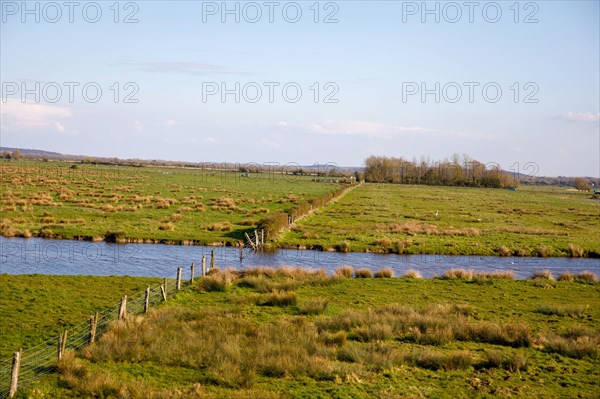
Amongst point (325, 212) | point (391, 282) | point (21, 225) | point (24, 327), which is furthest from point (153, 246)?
point (325, 212)

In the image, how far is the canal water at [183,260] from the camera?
32156 mm

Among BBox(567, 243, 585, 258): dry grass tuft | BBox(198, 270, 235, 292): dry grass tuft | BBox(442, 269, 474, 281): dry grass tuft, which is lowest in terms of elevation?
BBox(567, 243, 585, 258): dry grass tuft

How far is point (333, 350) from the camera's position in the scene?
56.2 ft

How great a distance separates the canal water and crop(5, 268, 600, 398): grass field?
7520mm

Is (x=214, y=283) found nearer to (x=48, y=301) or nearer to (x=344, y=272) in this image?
(x=48, y=301)

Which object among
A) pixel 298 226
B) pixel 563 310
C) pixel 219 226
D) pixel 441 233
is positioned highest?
pixel 219 226

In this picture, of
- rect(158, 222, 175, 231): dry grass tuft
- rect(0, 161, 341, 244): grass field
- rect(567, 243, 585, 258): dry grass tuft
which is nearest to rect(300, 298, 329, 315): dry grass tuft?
rect(0, 161, 341, 244): grass field

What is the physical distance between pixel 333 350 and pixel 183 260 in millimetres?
20402

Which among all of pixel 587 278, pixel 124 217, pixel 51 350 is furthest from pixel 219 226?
pixel 51 350

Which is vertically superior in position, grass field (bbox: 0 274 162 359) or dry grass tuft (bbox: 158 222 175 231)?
dry grass tuft (bbox: 158 222 175 231)

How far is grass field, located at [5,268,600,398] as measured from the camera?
14.6 meters

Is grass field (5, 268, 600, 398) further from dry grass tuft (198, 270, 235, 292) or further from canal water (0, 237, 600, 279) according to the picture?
canal water (0, 237, 600, 279)

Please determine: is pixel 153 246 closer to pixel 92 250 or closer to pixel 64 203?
pixel 92 250

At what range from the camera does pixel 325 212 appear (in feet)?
227
